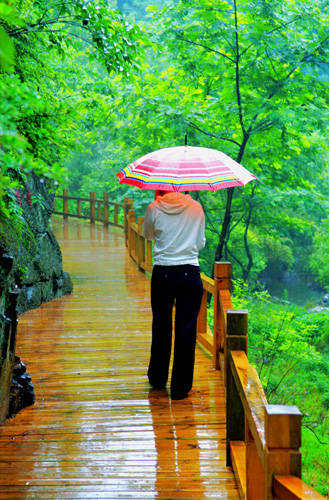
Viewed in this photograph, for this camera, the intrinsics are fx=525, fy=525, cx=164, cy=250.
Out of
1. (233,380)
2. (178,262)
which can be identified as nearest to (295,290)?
(178,262)

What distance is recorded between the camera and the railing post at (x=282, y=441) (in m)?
1.50

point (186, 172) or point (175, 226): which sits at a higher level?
point (186, 172)

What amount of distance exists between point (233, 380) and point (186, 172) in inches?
58.0

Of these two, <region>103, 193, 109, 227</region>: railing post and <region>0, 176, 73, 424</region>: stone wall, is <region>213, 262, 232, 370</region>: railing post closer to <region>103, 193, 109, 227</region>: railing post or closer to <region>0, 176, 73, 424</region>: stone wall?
<region>0, 176, 73, 424</region>: stone wall

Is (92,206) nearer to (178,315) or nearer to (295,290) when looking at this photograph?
(295,290)

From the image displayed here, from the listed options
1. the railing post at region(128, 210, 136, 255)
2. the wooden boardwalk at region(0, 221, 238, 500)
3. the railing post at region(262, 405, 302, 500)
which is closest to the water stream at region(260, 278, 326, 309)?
the railing post at region(128, 210, 136, 255)

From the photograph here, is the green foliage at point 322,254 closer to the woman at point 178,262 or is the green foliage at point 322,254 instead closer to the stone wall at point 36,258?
the stone wall at point 36,258

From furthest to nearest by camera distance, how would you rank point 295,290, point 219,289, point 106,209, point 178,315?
point 295,290, point 106,209, point 219,289, point 178,315

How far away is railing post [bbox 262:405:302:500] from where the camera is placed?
150cm

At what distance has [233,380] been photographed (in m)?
2.85

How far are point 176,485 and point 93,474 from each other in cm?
47

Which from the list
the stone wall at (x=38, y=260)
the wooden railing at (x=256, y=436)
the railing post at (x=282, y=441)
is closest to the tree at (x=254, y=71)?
the stone wall at (x=38, y=260)

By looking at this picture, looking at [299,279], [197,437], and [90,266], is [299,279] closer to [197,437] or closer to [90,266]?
[90,266]

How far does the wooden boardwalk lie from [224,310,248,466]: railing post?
288 millimetres
